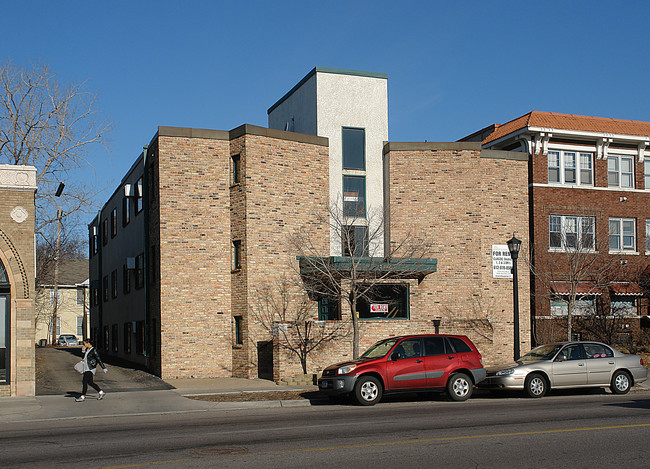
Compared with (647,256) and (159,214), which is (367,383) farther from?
(647,256)

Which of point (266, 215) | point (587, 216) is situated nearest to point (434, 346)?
point (266, 215)

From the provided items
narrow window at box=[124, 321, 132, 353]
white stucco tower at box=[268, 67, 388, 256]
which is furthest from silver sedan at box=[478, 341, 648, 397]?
narrow window at box=[124, 321, 132, 353]

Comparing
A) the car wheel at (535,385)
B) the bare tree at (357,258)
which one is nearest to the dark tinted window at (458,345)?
the car wheel at (535,385)

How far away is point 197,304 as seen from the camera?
1006 inches

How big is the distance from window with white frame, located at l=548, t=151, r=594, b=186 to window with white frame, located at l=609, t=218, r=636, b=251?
2.33m

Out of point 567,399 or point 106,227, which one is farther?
point 106,227

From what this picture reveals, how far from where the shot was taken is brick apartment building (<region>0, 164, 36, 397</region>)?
760 inches

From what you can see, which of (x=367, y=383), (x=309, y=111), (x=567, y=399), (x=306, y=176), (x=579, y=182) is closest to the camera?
(x=367, y=383)

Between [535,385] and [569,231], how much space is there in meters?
14.7

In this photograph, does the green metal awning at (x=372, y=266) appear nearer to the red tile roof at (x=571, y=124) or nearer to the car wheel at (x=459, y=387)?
the car wheel at (x=459, y=387)

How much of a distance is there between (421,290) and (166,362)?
32.7 ft

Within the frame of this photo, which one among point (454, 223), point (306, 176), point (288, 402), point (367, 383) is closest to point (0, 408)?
point (288, 402)

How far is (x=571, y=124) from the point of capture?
32.4 meters

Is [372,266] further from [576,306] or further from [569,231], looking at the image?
[576,306]
